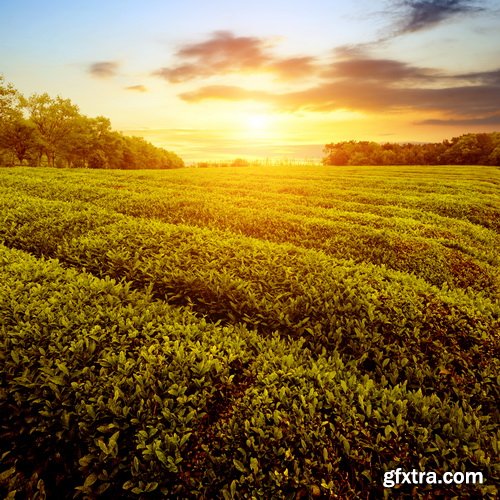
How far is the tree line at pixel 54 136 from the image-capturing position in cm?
6706

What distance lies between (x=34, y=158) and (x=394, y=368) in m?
84.4

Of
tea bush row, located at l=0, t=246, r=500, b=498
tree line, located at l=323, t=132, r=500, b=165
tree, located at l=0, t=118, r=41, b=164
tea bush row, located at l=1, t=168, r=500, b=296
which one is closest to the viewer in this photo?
tea bush row, located at l=0, t=246, r=500, b=498

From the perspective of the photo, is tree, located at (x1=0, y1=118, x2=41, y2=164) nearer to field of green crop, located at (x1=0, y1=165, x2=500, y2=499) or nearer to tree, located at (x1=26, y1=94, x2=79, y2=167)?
tree, located at (x1=26, y1=94, x2=79, y2=167)

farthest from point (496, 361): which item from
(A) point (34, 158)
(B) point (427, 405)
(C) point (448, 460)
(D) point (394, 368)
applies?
(A) point (34, 158)

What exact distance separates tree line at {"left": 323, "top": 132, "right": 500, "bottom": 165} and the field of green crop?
88733 mm

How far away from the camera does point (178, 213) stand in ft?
46.7

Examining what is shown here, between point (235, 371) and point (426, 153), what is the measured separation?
101920mm

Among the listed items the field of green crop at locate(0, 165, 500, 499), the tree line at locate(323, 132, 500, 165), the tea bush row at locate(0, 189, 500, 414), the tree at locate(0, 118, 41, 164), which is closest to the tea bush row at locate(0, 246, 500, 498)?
the field of green crop at locate(0, 165, 500, 499)

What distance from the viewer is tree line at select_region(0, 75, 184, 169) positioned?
220 ft

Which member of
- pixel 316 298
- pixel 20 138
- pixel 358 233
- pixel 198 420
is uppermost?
pixel 20 138

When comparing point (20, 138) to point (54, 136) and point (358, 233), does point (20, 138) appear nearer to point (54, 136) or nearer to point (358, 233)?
point (54, 136)

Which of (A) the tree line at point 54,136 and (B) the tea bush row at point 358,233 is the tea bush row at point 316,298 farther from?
(A) the tree line at point 54,136

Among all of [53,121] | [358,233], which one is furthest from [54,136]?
[358,233]

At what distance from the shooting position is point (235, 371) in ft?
17.2
